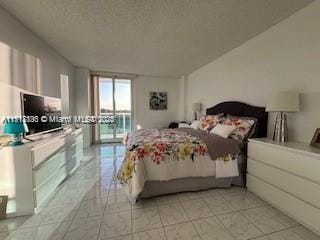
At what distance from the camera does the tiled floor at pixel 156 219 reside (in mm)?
1536

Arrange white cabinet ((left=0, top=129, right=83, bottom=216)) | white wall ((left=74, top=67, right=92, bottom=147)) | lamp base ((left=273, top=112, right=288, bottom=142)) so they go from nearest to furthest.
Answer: white cabinet ((left=0, top=129, right=83, bottom=216)) → lamp base ((left=273, top=112, right=288, bottom=142)) → white wall ((left=74, top=67, right=92, bottom=147))

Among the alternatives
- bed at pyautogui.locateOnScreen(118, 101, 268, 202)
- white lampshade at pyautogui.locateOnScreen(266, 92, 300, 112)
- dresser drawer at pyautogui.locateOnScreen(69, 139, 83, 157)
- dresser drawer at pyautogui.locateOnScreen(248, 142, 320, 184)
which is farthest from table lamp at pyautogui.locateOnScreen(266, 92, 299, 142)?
dresser drawer at pyautogui.locateOnScreen(69, 139, 83, 157)

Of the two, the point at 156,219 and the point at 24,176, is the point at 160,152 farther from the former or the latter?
the point at 24,176

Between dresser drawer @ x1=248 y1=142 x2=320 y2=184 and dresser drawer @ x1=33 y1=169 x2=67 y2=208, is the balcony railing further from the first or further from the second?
dresser drawer @ x1=248 y1=142 x2=320 y2=184

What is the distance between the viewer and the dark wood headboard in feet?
8.56

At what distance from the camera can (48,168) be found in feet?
6.86

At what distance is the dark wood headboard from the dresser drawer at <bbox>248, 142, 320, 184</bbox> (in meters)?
0.45

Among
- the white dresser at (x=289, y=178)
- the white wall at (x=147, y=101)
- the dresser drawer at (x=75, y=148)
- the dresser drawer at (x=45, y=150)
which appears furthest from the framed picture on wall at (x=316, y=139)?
the white wall at (x=147, y=101)

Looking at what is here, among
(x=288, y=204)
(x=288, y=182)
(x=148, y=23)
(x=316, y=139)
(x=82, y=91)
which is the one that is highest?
(x=148, y=23)

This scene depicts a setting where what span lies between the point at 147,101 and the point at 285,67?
13.5ft

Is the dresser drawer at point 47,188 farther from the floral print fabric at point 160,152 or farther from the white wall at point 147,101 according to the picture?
the white wall at point 147,101

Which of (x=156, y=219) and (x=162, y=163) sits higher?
(x=162, y=163)

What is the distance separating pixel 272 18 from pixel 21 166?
11.8 feet

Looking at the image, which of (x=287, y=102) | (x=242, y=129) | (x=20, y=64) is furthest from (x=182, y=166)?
(x=20, y=64)
